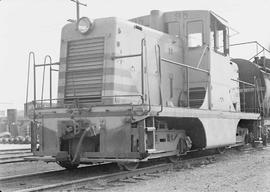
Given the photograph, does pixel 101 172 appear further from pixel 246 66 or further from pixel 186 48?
pixel 246 66

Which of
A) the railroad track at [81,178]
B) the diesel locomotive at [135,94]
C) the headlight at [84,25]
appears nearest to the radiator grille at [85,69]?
the diesel locomotive at [135,94]

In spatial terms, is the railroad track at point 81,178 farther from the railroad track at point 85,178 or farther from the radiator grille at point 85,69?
the radiator grille at point 85,69

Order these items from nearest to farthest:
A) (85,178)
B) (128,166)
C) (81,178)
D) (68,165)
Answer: (85,178) → (81,178) → (128,166) → (68,165)

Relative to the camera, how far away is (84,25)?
27.1 ft

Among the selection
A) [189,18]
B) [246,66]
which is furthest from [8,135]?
[189,18]

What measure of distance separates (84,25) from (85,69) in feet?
3.01

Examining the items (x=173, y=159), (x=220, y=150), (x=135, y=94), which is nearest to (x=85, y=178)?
(x=135, y=94)

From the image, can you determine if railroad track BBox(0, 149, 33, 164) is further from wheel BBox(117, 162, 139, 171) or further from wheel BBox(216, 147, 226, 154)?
wheel BBox(216, 147, 226, 154)

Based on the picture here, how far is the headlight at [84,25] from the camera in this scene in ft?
27.0

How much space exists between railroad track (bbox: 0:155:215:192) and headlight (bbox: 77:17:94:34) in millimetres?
2938

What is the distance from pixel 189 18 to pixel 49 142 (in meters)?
4.61

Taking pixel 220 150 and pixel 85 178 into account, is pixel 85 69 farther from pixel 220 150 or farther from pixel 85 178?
pixel 220 150

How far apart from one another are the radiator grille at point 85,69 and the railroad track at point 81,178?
5.06ft

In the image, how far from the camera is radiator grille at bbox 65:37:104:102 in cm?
817
